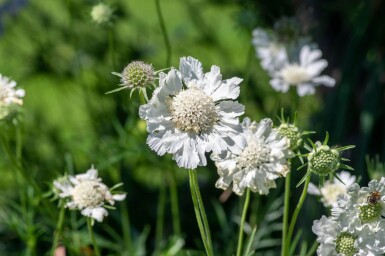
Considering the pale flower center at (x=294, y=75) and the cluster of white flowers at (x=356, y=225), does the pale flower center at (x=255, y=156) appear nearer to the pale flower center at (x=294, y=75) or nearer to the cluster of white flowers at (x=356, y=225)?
the cluster of white flowers at (x=356, y=225)

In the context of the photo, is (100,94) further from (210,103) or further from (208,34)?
(210,103)

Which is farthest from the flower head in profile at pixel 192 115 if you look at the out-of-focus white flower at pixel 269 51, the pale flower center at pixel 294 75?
the out-of-focus white flower at pixel 269 51

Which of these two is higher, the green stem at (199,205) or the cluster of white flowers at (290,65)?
the cluster of white flowers at (290,65)

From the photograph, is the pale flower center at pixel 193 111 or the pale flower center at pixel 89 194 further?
the pale flower center at pixel 89 194

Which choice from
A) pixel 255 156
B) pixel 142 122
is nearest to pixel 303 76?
pixel 142 122

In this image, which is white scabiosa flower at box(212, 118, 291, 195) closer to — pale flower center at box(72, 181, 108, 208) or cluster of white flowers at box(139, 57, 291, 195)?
cluster of white flowers at box(139, 57, 291, 195)

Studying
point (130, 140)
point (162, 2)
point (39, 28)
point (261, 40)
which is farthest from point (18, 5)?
point (162, 2)
